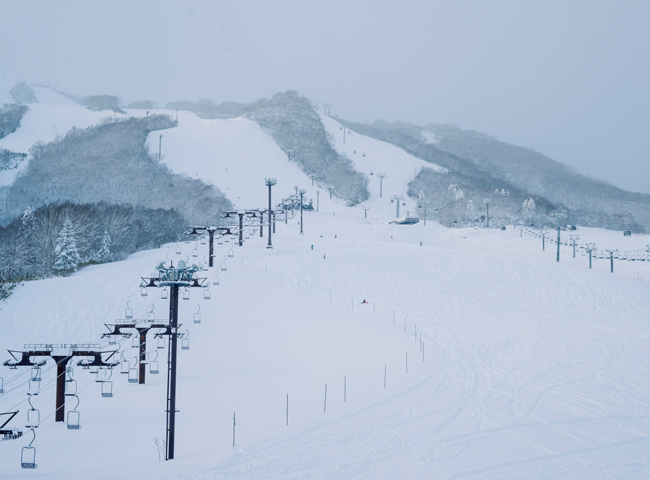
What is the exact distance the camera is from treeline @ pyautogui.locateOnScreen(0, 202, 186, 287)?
168 feet

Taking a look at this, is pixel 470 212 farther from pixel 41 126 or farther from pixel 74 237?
pixel 41 126

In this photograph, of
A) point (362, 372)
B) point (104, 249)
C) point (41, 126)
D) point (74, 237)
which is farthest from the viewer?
point (41, 126)

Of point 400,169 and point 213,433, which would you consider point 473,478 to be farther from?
point 400,169

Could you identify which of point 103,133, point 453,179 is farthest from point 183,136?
point 453,179

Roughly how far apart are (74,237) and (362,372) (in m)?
43.1

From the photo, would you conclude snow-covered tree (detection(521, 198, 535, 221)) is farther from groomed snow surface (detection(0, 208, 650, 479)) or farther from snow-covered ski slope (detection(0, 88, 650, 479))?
groomed snow surface (detection(0, 208, 650, 479))

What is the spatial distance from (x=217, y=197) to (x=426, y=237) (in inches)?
1636

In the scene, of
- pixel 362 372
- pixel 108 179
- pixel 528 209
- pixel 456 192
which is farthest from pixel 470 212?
pixel 362 372

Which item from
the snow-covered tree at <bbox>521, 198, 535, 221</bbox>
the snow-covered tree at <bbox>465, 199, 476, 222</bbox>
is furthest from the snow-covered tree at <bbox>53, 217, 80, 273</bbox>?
the snow-covered tree at <bbox>521, 198, 535, 221</bbox>

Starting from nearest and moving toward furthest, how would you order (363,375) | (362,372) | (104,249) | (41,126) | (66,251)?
(363,375), (362,372), (66,251), (104,249), (41,126)

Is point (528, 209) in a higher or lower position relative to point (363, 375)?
higher

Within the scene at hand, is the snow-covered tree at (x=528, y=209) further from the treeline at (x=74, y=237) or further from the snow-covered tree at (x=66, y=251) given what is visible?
the snow-covered tree at (x=66, y=251)

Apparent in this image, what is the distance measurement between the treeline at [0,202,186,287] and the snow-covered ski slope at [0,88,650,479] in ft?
20.4

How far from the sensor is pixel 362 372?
23688 mm
